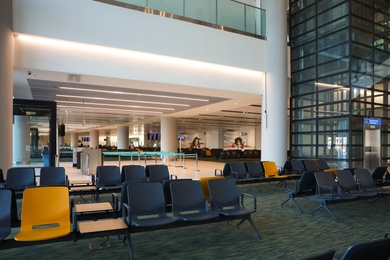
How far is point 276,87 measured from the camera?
436 inches

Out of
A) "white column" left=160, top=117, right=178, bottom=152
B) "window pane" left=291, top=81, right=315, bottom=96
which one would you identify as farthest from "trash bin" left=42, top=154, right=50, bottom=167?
"white column" left=160, top=117, right=178, bottom=152

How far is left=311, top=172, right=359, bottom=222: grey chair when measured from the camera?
551 centimetres

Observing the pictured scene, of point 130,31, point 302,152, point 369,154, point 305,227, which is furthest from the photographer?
point 302,152

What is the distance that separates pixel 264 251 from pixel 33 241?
2672 millimetres

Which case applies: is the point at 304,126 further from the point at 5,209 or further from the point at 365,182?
the point at 5,209

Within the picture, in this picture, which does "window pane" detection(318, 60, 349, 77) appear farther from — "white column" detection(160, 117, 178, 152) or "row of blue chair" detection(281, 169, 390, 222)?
"white column" detection(160, 117, 178, 152)

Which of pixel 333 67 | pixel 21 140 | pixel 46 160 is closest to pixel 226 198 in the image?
Result: pixel 46 160

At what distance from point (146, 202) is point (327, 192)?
4011 mm

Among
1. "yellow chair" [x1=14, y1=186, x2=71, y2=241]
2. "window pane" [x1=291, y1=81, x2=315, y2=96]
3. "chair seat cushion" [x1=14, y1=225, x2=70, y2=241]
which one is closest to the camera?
"chair seat cushion" [x1=14, y1=225, x2=70, y2=241]

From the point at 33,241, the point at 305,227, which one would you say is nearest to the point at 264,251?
the point at 305,227

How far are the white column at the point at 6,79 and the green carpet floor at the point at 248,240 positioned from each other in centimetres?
321

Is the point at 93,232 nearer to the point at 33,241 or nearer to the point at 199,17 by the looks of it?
the point at 33,241

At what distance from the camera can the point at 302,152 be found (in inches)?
476

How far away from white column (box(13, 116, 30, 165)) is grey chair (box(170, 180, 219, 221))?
8.72 m
